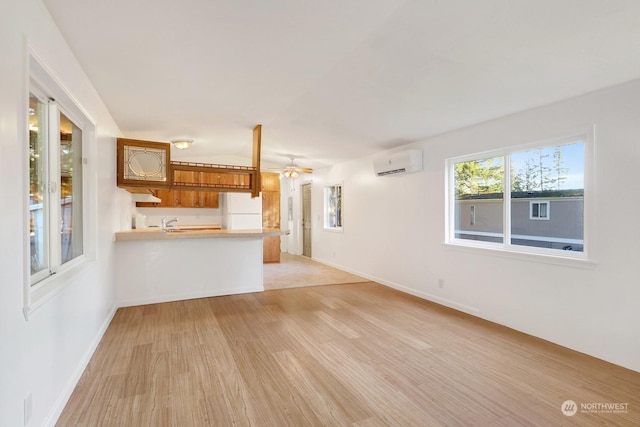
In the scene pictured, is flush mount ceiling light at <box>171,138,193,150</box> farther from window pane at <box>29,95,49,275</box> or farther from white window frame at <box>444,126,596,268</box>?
white window frame at <box>444,126,596,268</box>

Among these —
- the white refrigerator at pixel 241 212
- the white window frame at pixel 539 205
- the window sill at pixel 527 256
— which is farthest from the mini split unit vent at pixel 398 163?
the white refrigerator at pixel 241 212

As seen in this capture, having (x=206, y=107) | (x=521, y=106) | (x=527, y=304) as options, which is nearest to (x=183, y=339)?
(x=206, y=107)

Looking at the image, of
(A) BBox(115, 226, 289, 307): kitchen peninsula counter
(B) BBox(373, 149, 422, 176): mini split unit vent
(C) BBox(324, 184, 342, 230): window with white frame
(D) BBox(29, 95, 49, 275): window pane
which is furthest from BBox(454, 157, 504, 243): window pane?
(D) BBox(29, 95, 49, 275): window pane

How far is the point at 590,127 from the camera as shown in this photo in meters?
2.83

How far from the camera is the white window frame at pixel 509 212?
2.86 m

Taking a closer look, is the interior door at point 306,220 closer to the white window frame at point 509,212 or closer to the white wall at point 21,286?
the white window frame at point 509,212

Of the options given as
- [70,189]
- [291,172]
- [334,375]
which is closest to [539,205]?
[334,375]

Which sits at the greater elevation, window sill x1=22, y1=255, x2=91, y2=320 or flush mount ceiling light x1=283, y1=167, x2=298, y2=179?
flush mount ceiling light x1=283, y1=167, x2=298, y2=179

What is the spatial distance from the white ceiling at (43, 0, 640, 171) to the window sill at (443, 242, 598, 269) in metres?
1.48

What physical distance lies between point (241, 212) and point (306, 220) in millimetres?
2278

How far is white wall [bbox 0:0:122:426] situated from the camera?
4.51 feet

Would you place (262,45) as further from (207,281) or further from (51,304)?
(207,281)

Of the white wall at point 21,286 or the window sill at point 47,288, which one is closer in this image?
the white wall at point 21,286

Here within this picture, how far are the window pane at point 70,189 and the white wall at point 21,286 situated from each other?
219 mm
